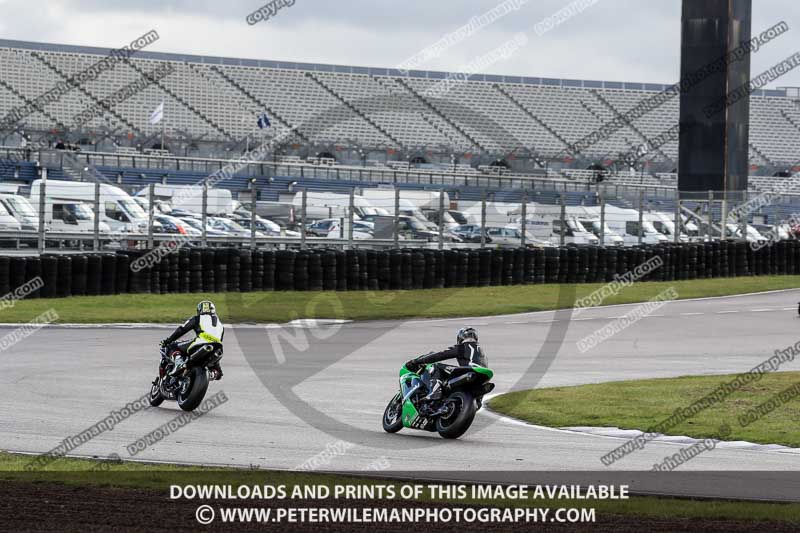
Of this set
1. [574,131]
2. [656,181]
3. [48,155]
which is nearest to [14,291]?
[48,155]

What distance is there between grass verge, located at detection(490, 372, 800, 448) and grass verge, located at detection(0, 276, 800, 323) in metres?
9.41

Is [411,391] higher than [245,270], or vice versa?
[245,270]

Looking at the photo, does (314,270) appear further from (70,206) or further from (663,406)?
(663,406)

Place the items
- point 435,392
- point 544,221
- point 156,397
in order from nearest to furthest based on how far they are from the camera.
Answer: point 435,392
point 156,397
point 544,221

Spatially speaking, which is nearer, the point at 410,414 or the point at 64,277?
the point at 410,414

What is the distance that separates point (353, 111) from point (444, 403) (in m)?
61.0

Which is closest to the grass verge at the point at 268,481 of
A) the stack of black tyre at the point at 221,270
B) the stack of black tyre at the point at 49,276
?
the stack of black tyre at the point at 49,276

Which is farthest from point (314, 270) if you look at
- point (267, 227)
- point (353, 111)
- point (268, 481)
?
point (353, 111)

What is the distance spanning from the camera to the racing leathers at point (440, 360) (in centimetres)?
1186

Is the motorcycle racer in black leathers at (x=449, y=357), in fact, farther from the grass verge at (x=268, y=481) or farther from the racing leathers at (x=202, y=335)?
the grass verge at (x=268, y=481)

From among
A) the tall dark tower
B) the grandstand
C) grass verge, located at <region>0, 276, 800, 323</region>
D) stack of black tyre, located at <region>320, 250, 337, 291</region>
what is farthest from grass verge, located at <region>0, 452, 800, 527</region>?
the grandstand

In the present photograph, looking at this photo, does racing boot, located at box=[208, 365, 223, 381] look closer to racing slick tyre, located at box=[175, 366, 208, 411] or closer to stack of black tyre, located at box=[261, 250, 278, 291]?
racing slick tyre, located at box=[175, 366, 208, 411]

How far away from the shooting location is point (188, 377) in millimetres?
13477

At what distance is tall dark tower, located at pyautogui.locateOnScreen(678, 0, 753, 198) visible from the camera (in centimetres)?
4025
